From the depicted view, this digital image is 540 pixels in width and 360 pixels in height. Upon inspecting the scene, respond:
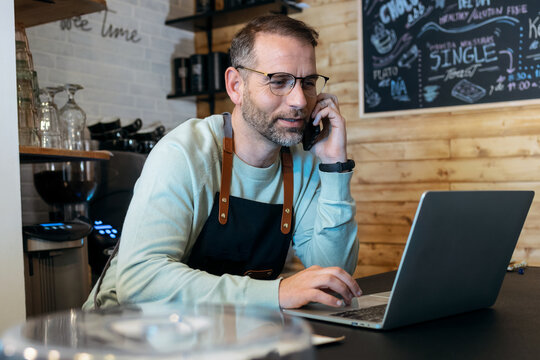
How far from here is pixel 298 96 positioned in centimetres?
149

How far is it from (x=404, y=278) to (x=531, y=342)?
0.64ft

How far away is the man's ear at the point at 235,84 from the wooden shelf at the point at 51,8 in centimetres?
107

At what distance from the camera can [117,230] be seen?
9.15 ft

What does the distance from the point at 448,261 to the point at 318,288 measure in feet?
0.80

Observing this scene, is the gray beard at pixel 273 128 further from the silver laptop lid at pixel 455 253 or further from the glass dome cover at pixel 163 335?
the glass dome cover at pixel 163 335

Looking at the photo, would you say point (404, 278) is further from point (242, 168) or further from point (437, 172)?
point (437, 172)

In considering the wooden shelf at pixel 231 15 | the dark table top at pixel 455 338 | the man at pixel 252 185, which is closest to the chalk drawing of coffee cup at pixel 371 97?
the wooden shelf at pixel 231 15

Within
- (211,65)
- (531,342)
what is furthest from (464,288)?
(211,65)

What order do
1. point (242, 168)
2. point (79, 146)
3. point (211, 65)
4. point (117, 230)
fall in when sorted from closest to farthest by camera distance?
1. point (242, 168)
2. point (79, 146)
3. point (117, 230)
4. point (211, 65)

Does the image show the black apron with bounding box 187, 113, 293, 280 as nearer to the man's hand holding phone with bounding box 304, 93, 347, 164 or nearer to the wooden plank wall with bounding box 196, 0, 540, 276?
the man's hand holding phone with bounding box 304, 93, 347, 164

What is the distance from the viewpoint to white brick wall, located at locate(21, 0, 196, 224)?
10.7ft

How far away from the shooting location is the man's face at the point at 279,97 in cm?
148

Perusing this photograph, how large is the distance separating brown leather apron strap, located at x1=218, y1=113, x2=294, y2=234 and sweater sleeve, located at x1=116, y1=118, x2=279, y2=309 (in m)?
0.03

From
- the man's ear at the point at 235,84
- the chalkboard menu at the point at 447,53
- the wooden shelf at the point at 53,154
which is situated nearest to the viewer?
the man's ear at the point at 235,84
